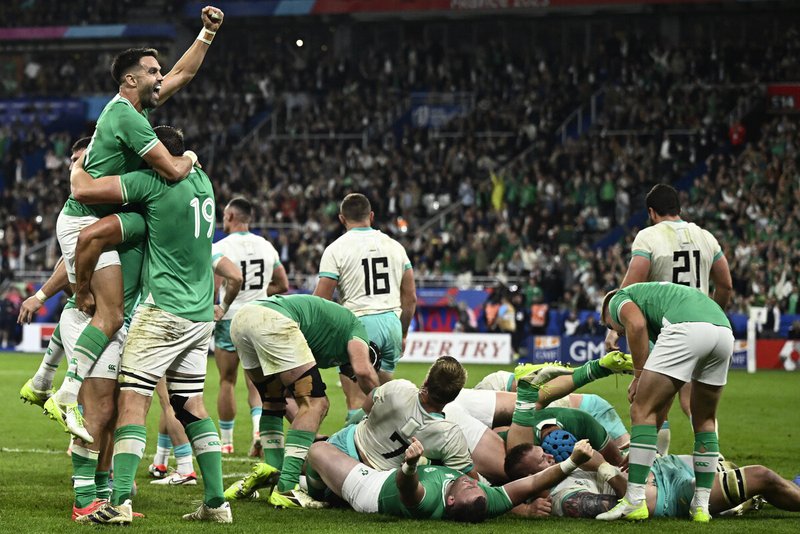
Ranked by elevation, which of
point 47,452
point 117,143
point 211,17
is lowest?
point 47,452

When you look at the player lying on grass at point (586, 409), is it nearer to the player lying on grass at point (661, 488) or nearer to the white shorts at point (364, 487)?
the player lying on grass at point (661, 488)

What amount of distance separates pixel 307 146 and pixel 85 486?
1382 inches

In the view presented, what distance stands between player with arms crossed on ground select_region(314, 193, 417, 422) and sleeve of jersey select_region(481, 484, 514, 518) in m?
3.46

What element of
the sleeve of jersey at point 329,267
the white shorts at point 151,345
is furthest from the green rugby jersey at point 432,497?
the sleeve of jersey at point 329,267

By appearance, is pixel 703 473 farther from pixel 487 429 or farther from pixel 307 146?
pixel 307 146

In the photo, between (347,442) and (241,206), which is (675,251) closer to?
(347,442)

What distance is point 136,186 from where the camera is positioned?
7719mm

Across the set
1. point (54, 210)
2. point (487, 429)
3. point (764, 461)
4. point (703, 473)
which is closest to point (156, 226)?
point (487, 429)

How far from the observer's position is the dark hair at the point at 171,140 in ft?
26.5

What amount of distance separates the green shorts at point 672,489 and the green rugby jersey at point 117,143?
4354 mm

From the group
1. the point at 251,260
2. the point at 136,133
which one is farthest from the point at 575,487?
the point at 251,260

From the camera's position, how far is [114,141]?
7777mm

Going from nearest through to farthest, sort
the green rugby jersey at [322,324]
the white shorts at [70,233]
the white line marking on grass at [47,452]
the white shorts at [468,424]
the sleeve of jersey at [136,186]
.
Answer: the sleeve of jersey at [136,186]
the white shorts at [70,233]
the white shorts at [468,424]
the green rugby jersey at [322,324]
the white line marking on grass at [47,452]

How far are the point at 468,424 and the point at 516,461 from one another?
0.56 meters
